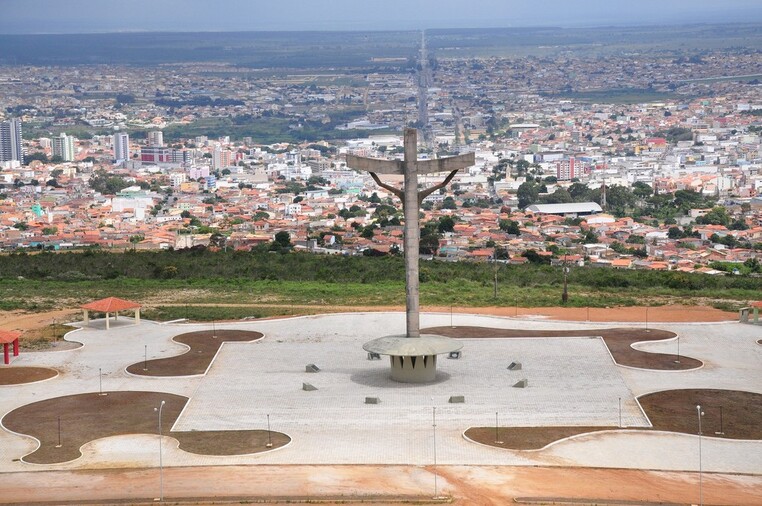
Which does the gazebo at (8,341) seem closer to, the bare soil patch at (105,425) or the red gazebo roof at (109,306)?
the red gazebo roof at (109,306)

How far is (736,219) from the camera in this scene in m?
87.0

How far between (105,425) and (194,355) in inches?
261

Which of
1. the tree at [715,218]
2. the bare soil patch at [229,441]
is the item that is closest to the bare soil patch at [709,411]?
the bare soil patch at [229,441]

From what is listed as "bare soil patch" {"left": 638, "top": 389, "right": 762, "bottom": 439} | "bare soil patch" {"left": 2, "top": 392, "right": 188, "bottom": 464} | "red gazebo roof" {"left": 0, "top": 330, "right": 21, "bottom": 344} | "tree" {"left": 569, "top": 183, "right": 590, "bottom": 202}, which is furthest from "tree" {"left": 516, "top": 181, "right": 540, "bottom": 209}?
"bare soil patch" {"left": 2, "top": 392, "right": 188, "bottom": 464}

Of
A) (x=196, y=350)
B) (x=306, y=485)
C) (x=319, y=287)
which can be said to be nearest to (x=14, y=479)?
(x=306, y=485)

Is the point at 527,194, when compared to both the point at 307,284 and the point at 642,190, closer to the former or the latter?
the point at 642,190

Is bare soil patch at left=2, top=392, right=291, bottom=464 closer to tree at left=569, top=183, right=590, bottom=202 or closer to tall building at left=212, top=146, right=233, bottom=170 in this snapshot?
tree at left=569, top=183, right=590, bottom=202

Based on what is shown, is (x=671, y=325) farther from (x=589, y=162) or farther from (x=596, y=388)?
(x=589, y=162)

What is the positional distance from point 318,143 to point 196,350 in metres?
130

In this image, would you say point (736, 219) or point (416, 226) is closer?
point (416, 226)

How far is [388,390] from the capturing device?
27047mm

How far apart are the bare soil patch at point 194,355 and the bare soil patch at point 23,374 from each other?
6.02 feet

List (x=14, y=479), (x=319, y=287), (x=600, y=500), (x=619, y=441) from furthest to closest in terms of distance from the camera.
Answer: (x=319, y=287) → (x=619, y=441) → (x=14, y=479) → (x=600, y=500)

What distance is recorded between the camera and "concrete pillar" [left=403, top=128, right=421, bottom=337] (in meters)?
27.2
